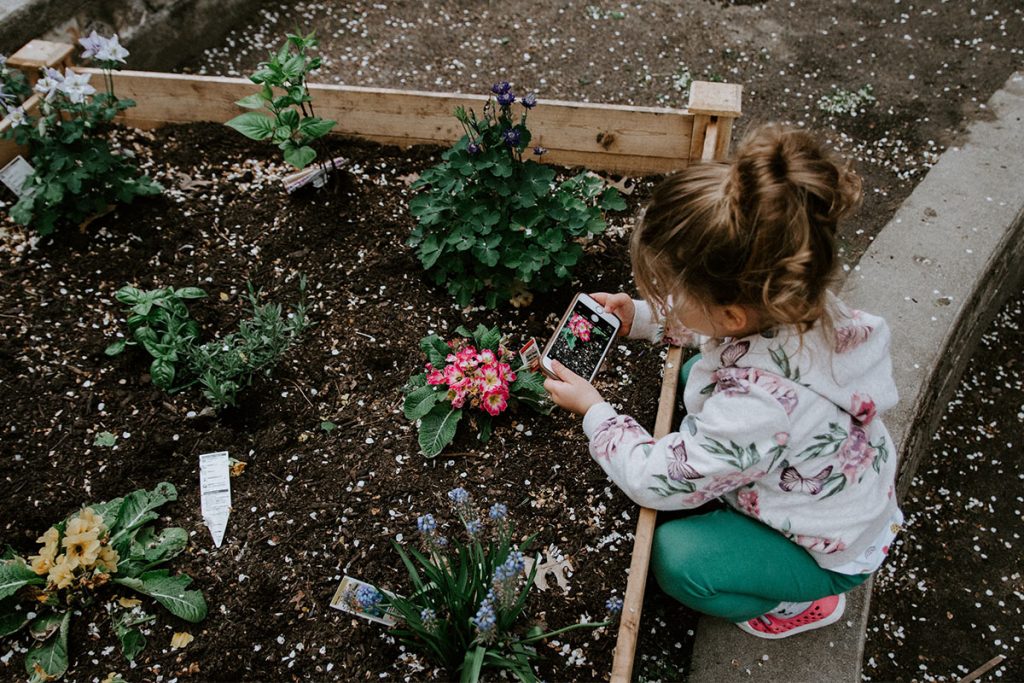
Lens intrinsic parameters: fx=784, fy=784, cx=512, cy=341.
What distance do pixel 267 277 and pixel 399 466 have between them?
904 millimetres

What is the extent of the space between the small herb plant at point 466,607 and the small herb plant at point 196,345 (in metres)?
0.82

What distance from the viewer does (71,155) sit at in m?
2.61

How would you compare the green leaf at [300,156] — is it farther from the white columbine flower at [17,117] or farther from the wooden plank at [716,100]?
the wooden plank at [716,100]

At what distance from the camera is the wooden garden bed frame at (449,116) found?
2881mm

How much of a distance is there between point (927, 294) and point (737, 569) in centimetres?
147

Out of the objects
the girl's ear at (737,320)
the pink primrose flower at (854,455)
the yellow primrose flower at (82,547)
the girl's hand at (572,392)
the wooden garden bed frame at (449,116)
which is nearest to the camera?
the girl's ear at (737,320)

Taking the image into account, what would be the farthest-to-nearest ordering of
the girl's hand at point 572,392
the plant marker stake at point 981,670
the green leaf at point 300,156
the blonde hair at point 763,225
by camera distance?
the green leaf at point 300,156 → the plant marker stake at point 981,670 → the girl's hand at point 572,392 → the blonde hair at point 763,225

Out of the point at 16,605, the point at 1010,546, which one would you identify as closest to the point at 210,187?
the point at 16,605

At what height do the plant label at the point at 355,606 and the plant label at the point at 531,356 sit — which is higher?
the plant label at the point at 531,356

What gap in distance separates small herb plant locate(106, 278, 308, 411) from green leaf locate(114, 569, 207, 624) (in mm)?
515

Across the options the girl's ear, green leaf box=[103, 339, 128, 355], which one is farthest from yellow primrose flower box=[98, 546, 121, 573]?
the girl's ear

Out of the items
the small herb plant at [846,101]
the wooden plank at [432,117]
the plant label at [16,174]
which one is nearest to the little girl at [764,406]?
the wooden plank at [432,117]

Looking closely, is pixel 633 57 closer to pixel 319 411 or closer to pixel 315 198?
pixel 315 198

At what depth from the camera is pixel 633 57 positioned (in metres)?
4.21
